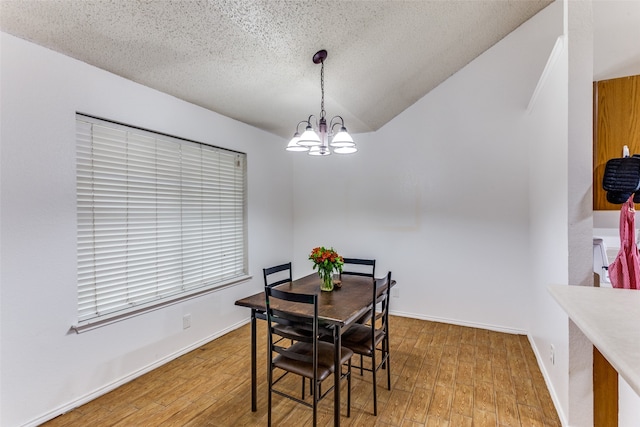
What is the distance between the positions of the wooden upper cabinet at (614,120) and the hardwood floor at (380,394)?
1.55 meters

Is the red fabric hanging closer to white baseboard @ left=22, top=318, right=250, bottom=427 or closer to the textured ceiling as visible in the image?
the textured ceiling

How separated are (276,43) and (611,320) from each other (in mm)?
2479

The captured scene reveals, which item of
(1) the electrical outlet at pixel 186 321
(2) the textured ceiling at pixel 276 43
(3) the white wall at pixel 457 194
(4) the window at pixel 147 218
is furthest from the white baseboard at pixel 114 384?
(2) the textured ceiling at pixel 276 43

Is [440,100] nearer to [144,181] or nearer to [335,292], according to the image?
[335,292]

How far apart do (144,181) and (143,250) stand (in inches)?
24.2

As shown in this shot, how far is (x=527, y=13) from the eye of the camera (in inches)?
126

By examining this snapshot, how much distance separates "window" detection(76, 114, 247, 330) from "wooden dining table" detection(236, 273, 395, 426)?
44.6 inches

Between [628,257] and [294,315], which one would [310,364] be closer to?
[294,315]

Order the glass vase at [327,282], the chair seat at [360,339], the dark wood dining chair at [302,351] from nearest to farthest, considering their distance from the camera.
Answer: the dark wood dining chair at [302,351], the chair seat at [360,339], the glass vase at [327,282]

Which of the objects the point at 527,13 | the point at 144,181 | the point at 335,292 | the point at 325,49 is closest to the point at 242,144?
the point at 144,181

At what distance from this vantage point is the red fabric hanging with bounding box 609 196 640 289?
1.64m

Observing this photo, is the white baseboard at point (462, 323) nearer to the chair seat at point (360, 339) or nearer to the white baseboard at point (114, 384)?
the chair seat at point (360, 339)

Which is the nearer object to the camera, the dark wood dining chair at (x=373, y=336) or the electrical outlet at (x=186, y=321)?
the dark wood dining chair at (x=373, y=336)

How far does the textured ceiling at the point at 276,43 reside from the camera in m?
1.93
